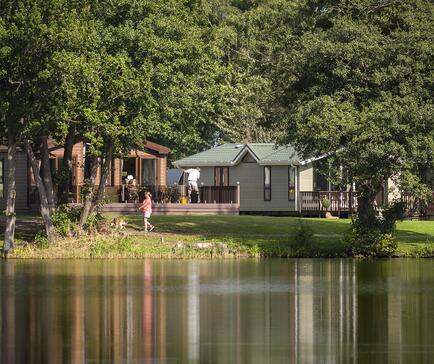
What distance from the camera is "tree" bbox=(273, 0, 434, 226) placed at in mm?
55594

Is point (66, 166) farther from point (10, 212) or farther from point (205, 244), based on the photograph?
point (205, 244)

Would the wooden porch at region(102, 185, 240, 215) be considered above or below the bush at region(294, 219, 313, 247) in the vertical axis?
above

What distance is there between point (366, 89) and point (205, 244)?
9.28 m

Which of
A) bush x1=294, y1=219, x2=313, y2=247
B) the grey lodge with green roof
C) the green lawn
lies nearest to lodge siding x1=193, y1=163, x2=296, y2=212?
the grey lodge with green roof

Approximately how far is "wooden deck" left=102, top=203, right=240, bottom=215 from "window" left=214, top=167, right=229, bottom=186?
9928mm

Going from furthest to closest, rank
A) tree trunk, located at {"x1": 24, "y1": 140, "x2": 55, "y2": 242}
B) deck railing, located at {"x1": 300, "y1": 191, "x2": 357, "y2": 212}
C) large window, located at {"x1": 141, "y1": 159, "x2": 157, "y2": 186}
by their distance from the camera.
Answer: large window, located at {"x1": 141, "y1": 159, "x2": 157, "y2": 186}
deck railing, located at {"x1": 300, "y1": 191, "x2": 357, "y2": 212}
tree trunk, located at {"x1": 24, "y1": 140, "x2": 55, "y2": 242}

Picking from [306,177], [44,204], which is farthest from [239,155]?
[44,204]

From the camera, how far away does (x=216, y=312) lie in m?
37.2

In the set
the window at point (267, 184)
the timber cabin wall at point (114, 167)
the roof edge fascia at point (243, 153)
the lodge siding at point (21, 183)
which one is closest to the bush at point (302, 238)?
the timber cabin wall at point (114, 167)

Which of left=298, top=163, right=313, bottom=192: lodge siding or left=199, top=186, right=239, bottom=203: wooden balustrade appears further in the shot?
left=298, top=163, right=313, bottom=192: lodge siding

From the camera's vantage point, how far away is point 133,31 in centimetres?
5609

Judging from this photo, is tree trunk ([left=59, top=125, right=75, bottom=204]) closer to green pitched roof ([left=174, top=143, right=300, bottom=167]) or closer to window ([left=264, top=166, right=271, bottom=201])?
green pitched roof ([left=174, top=143, right=300, bottom=167])

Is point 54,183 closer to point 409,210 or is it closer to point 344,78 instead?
point 344,78

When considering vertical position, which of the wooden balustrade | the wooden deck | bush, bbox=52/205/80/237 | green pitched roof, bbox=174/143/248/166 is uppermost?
green pitched roof, bbox=174/143/248/166
